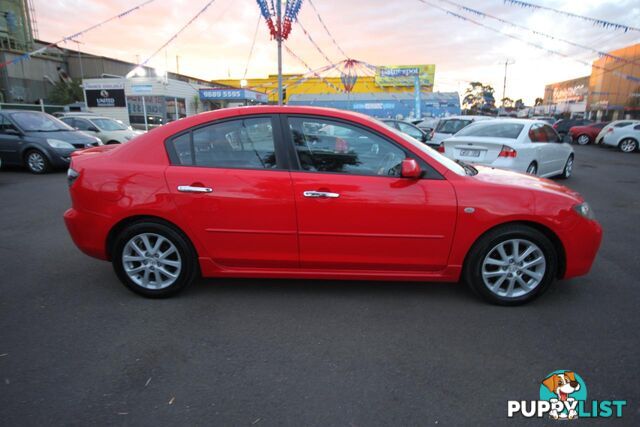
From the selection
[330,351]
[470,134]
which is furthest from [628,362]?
[470,134]

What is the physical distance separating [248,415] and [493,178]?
270cm

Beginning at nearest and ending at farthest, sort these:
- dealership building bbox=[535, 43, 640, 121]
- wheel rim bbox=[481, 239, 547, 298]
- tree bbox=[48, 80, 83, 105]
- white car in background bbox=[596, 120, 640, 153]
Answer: wheel rim bbox=[481, 239, 547, 298], white car in background bbox=[596, 120, 640, 153], dealership building bbox=[535, 43, 640, 121], tree bbox=[48, 80, 83, 105]

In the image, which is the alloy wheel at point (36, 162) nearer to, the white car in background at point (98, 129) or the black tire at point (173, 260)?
the white car in background at point (98, 129)

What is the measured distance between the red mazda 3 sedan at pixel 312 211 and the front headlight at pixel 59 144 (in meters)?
8.06

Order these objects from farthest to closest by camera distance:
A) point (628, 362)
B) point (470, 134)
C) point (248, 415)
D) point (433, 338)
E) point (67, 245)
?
point (470, 134) < point (67, 245) < point (433, 338) < point (628, 362) < point (248, 415)

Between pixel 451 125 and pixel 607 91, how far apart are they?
132 feet

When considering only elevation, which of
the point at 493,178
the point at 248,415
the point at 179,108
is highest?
the point at 179,108

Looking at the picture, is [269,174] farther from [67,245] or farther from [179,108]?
[179,108]

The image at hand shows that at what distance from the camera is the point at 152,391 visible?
7.68 ft

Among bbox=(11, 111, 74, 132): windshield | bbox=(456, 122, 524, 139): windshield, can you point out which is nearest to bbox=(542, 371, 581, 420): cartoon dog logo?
bbox=(456, 122, 524, 139): windshield

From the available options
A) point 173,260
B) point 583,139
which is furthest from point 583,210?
point 583,139

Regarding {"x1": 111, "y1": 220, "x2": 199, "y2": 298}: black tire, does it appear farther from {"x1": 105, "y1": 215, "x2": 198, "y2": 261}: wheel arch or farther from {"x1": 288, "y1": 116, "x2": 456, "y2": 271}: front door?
{"x1": 288, "y1": 116, "x2": 456, "y2": 271}: front door

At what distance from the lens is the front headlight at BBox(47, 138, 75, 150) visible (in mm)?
9914

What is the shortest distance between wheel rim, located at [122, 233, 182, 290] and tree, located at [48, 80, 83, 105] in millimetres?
42093
